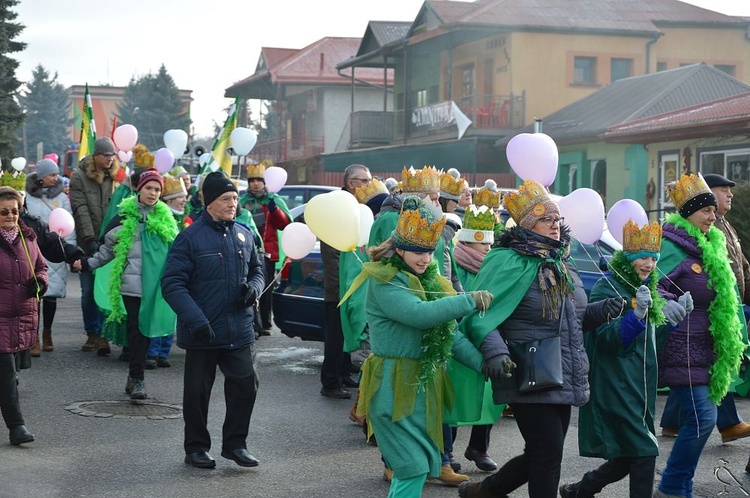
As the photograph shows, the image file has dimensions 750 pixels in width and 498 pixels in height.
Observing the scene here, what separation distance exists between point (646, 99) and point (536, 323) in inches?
1051

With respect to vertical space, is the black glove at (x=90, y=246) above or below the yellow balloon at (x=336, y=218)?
below

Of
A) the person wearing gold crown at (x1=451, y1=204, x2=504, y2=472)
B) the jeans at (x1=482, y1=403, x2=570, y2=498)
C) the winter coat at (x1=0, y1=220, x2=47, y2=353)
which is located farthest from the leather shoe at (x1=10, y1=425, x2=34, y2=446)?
the jeans at (x1=482, y1=403, x2=570, y2=498)

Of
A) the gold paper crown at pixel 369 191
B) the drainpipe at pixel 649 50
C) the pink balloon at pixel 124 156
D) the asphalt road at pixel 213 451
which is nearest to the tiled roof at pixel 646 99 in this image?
the drainpipe at pixel 649 50

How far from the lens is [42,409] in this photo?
8891 millimetres

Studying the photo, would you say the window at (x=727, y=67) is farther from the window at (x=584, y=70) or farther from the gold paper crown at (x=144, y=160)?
the gold paper crown at (x=144, y=160)

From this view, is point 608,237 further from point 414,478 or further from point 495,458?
point 414,478

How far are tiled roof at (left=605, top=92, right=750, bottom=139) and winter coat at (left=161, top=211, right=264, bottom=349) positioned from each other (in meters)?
16.2

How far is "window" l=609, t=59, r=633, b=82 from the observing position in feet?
127

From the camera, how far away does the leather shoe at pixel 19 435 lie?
7.54 metres

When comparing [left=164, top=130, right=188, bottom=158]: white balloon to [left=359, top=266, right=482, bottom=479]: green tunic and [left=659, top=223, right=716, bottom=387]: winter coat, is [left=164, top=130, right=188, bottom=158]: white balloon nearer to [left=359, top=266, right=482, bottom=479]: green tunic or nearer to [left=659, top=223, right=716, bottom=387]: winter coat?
[left=659, top=223, right=716, bottom=387]: winter coat

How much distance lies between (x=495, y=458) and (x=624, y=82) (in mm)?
29638

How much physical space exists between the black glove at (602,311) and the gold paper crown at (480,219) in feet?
5.23

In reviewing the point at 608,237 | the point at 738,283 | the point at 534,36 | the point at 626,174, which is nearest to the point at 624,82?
the point at 534,36

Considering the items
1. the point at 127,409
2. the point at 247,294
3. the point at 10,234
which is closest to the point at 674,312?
the point at 247,294
